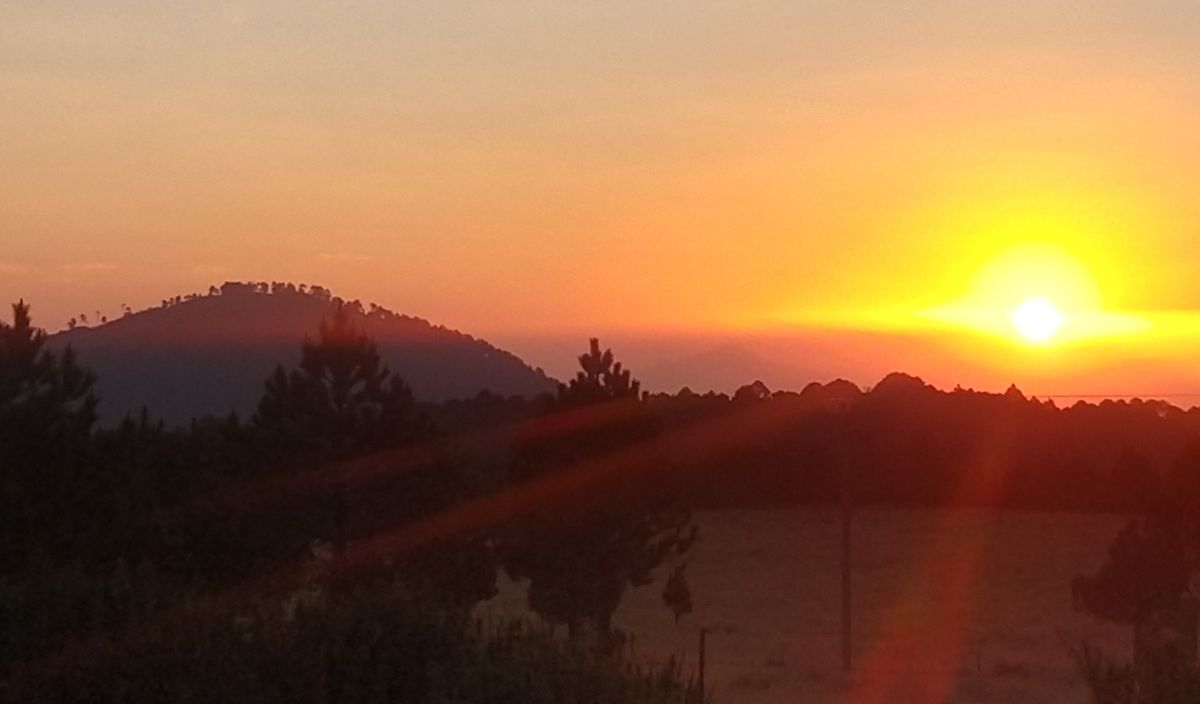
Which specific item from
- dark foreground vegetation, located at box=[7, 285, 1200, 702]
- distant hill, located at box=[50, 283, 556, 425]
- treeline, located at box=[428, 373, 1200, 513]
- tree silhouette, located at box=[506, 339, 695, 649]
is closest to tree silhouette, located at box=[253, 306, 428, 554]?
dark foreground vegetation, located at box=[7, 285, 1200, 702]

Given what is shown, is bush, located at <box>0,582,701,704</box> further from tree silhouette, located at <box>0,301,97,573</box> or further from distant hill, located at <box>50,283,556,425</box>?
distant hill, located at <box>50,283,556,425</box>

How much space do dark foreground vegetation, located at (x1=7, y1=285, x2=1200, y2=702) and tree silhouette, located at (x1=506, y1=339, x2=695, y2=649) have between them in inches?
1.8

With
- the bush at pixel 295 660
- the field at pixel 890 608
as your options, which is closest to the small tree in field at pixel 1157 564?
the field at pixel 890 608

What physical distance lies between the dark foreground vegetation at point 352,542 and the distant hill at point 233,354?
44.8 meters

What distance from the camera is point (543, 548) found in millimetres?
31312

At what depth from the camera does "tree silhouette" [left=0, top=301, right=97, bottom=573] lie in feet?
74.1

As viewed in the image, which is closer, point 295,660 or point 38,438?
point 295,660

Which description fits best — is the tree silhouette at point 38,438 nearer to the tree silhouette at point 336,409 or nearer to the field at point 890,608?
the tree silhouette at point 336,409

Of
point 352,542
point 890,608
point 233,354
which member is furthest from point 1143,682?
point 233,354

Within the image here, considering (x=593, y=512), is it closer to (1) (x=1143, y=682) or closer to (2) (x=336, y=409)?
(2) (x=336, y=409)

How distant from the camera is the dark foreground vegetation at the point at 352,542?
41.4ft

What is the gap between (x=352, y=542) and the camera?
27438mm

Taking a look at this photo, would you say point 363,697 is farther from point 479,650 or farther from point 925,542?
point 925,542

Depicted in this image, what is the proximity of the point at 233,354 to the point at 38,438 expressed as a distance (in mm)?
66355
